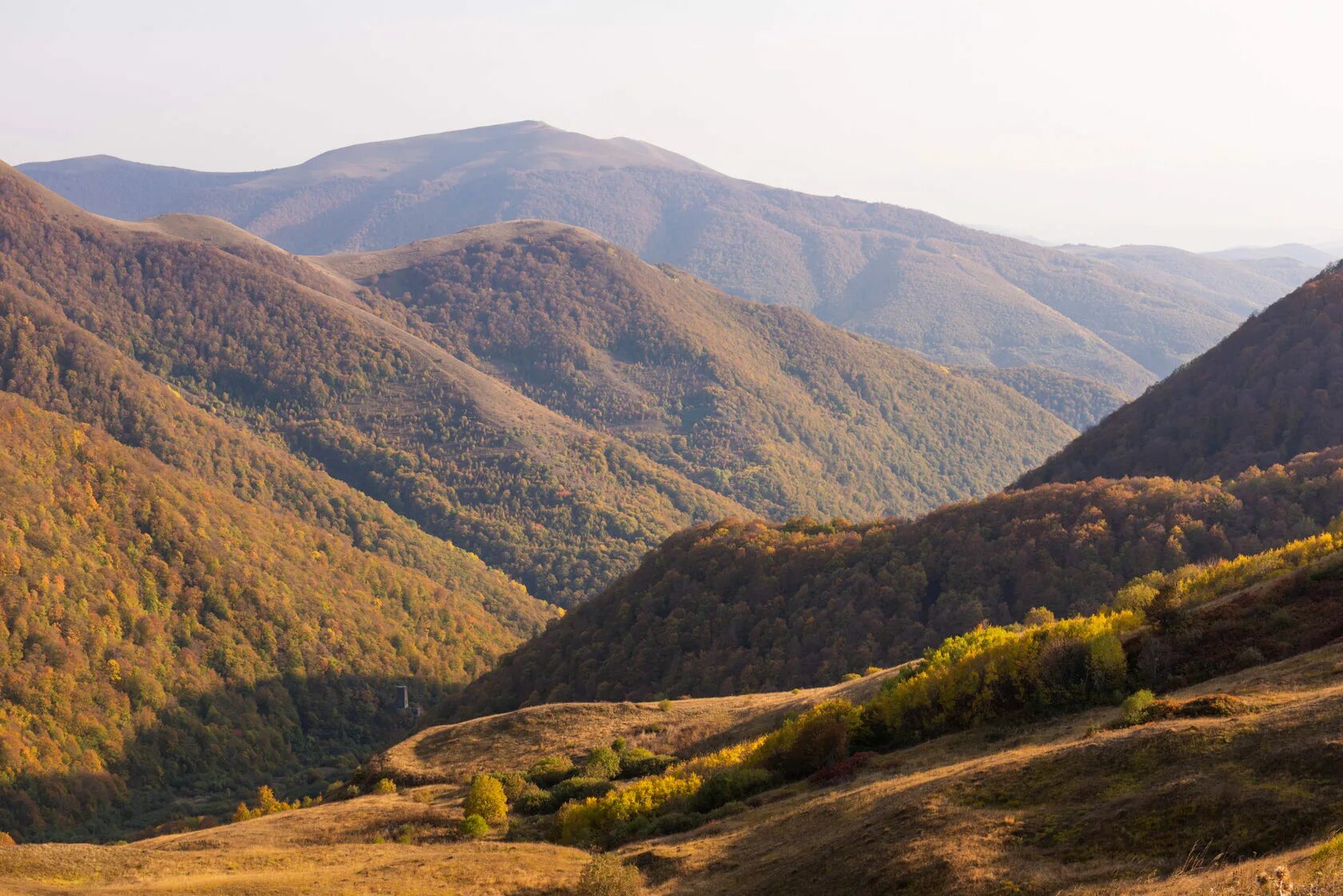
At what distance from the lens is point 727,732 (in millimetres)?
53688

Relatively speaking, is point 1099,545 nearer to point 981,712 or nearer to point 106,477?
point 981,712

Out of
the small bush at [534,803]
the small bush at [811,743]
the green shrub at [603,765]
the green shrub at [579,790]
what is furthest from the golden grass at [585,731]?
the small bush at [534,803]

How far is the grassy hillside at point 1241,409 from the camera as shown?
118125mm

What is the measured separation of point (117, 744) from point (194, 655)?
25346 millimetres

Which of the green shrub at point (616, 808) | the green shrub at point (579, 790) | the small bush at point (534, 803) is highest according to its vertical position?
the green shrub at point (616, 808)

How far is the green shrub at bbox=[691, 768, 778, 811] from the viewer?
39188mm

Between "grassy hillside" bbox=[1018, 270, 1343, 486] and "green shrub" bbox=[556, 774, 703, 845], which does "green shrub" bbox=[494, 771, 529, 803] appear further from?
"grassy hillside" bbox=[1018, 270, 1343, 486]

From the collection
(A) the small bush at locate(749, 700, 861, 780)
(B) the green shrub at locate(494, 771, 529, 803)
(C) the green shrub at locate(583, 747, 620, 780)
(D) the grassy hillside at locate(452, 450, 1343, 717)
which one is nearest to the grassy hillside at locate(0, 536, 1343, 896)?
(A) the small bush at locate(749, 700, 861, 780)

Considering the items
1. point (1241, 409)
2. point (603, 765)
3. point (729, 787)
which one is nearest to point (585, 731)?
point (603, 765)

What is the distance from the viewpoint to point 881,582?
101750mm

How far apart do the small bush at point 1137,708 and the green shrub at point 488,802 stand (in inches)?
967

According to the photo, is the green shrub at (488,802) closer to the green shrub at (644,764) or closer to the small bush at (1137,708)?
the green shrub at (644,764)

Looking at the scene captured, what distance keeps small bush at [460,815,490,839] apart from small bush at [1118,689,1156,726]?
943 inches

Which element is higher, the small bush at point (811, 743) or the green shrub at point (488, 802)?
the small bush at point (811, 743)
